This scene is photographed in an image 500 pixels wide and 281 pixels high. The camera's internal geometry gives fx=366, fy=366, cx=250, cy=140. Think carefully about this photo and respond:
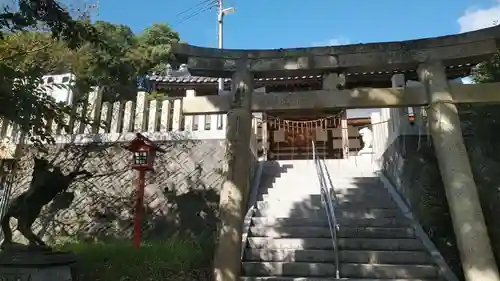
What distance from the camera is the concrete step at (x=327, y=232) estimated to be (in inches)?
251

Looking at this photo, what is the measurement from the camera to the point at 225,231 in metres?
5.27

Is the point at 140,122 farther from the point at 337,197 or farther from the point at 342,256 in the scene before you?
the point at 342,256

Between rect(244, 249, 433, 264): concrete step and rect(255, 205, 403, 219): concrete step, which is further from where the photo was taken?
rect(255, 205, 403, 219): concrete step

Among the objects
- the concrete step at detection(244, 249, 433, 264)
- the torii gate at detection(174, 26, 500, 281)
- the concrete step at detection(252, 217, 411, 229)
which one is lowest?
the concrete step at detection(244, 249, 433, 264)

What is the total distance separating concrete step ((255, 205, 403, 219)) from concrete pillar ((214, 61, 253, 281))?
193 centimetres

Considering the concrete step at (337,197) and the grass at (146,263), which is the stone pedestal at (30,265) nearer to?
the grass at (146,263)

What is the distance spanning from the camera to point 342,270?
555cm

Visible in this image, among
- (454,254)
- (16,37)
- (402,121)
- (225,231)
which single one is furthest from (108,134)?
(454,254)

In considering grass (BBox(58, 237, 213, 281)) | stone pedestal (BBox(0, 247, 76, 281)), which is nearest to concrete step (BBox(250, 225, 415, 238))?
grass (BBox(58, 237, 213, 281))

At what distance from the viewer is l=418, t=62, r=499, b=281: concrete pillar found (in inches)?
181

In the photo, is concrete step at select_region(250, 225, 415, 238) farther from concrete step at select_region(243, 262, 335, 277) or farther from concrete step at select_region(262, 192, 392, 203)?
concrete step at select_region(262, 192, 392, 203)

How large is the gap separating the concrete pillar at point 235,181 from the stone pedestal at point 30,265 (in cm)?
217

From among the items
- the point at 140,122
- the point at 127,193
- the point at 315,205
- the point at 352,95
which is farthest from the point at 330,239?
the point at 140,122

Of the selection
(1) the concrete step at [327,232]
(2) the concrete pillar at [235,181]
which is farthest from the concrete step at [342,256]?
(2) the concrete pillar at [235,181]
